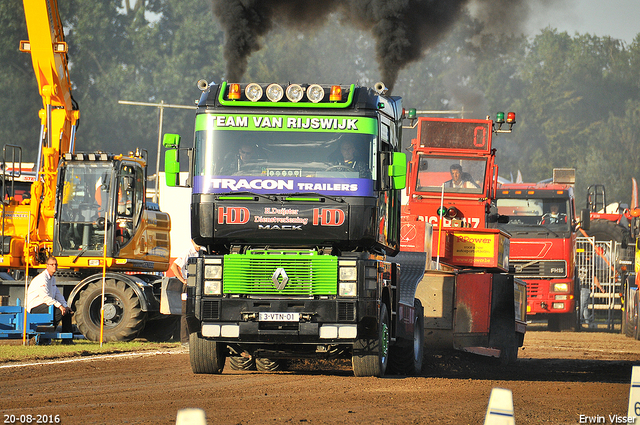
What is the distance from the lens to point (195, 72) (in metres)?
67.7

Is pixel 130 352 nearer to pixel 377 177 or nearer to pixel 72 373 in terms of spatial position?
pixel 72 373

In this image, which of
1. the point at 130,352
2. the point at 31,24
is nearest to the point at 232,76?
the point at 31,24

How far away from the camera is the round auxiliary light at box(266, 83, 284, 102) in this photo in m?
11.4

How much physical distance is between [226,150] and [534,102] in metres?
67.6

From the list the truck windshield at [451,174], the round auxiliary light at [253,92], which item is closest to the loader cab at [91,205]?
the truck windshield at [451,174]

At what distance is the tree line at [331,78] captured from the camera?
65.6 metres

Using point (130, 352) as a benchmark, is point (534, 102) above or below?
above

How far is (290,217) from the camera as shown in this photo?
1112cm

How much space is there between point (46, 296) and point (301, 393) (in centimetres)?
729

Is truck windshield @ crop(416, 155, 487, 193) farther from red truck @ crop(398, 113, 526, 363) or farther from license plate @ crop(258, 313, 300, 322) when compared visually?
license plate @ crop(258, 313, 300, 322)

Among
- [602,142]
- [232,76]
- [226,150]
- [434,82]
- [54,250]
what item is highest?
[434,82]

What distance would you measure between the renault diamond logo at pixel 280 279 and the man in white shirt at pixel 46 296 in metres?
6.35

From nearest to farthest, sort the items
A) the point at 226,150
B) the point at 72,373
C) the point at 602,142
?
the point at 226,150, the point at 72,373, the point at 602,142

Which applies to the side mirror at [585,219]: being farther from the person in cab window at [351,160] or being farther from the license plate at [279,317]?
the license plate at [279,317]
